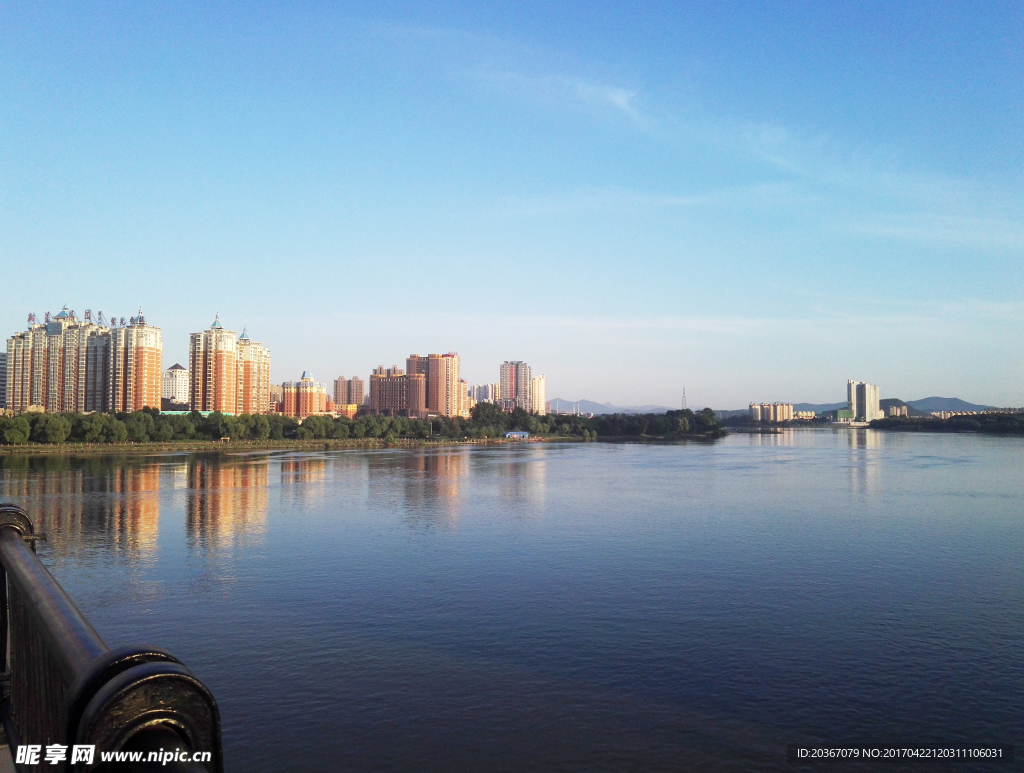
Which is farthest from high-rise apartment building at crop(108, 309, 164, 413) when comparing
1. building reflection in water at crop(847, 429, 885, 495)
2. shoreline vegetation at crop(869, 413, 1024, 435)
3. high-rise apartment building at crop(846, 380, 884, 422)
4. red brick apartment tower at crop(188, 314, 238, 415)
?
high-rise apartment building at crop(846, 380, 884, 422)

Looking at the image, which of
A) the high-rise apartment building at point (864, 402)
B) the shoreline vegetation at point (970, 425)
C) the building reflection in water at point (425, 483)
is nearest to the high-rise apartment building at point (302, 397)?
the building reflection in water at point (425, 483)

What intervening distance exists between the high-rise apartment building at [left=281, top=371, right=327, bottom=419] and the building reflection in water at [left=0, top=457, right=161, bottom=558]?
91.8ft

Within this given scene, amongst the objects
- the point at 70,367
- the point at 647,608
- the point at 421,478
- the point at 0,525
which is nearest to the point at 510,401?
the point at 70,367

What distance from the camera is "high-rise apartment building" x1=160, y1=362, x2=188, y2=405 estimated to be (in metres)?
49.7

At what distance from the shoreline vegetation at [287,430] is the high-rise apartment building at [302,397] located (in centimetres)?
1125

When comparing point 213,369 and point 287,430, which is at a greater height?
point 213,369

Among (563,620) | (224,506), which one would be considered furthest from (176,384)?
(563,620)

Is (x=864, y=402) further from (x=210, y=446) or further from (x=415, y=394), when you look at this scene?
(x=210, y=446)

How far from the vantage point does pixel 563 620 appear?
6.32 metres

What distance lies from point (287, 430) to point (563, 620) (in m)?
31.7

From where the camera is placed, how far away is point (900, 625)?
20.5ft

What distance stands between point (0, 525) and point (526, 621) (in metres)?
5.22

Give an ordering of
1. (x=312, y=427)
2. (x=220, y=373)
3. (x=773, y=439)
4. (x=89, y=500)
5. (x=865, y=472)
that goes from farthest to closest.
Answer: (x=773, y=439)
(x=220, y=373)
(x=312, y=427)
(x=865, y=472)
(x=89, y=500)

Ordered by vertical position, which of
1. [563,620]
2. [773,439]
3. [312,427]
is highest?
[312,427]
